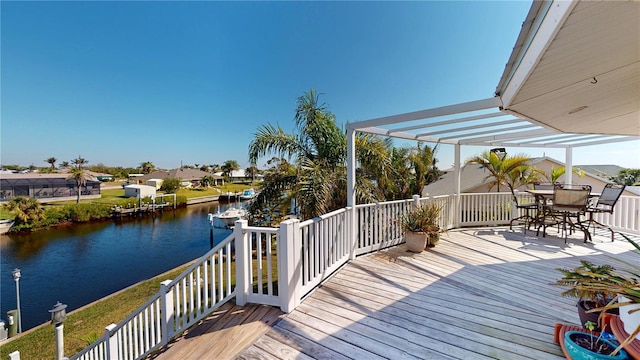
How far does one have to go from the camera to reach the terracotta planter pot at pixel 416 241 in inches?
163

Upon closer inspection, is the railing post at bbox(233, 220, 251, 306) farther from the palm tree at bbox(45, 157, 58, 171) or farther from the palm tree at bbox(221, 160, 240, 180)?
the palm tree at bbox(45, 157, 58, 171)

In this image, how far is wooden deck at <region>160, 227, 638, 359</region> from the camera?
1.93 metres

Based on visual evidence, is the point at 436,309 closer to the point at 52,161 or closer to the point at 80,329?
the point at 80,329

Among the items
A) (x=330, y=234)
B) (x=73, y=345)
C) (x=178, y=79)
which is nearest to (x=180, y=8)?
(x=178, y=79)

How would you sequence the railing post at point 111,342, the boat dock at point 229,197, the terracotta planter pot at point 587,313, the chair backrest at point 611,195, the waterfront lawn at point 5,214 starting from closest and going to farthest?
1. the terracotta planter pot at point 587,313
2. the railing post at point 111,342
3. the chair backrest at point 611,195
4. the waterfront lawn at point 5,214
5. the boat dock at point 229,197

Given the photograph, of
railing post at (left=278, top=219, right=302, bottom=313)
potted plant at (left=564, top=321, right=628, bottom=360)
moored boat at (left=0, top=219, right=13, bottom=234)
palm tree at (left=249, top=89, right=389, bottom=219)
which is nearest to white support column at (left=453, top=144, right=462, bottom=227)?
palm tree at (left=249, top=89, right=389, bottom=219)

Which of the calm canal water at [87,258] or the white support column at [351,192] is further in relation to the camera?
the calm canal water at [87,258]

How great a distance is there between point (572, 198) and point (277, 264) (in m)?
5.95

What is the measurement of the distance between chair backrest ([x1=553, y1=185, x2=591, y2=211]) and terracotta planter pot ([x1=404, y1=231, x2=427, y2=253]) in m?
3.16

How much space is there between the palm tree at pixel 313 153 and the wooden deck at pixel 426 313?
1.61 metres

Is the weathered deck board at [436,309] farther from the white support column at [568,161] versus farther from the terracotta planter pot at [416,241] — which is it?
the white support column at [568,161]

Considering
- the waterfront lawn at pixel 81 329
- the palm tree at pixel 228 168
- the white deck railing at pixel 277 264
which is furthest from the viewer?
the palm tree at pixel 228 168

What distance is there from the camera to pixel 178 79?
14133mm

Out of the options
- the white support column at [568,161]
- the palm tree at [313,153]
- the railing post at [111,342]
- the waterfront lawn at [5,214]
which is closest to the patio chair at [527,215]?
the white support column at [568,161]
